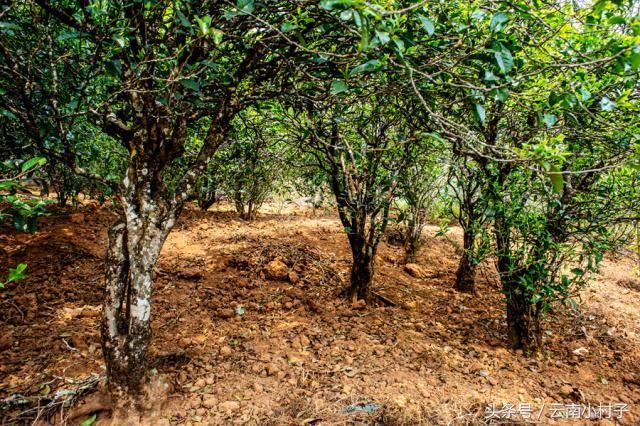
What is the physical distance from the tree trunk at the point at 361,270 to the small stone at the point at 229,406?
1.96m

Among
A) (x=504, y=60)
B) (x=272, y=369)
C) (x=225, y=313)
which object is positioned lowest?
(x=272, y=369)

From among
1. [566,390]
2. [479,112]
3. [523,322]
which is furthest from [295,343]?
[479,112]

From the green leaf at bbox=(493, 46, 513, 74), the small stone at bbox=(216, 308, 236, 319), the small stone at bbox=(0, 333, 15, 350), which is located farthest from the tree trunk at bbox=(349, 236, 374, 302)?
the small stone at bbox=(0, 333, 15, 350)

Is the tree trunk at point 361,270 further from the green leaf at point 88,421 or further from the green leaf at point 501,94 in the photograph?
the green leaf at point 88,421

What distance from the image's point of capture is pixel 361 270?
4090mm

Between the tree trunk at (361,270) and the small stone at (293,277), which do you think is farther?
the small stone at (293,277)

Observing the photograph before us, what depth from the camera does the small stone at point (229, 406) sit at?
8.23 feet

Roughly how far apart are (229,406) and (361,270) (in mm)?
2100

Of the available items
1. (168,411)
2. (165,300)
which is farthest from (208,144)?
(165,300)

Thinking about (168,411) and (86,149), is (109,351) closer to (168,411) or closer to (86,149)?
(168,411)

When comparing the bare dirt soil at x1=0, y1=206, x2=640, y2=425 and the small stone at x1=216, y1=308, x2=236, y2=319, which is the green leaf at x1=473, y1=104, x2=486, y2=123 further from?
the small stone at x1=216, y1=308, x2=236, y2=319

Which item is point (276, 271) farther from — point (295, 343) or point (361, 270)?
point (295, 343)

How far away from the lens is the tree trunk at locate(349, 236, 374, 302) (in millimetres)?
4035

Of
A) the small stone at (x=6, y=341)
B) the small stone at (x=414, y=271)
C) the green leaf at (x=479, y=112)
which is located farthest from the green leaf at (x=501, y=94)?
the small stone at (x=414, y=271)
